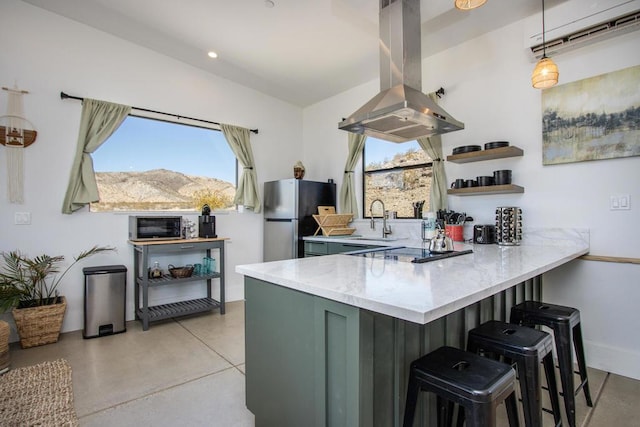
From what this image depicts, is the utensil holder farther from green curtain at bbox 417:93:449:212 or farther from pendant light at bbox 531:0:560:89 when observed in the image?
pendant light at bbox 531:0:560:89

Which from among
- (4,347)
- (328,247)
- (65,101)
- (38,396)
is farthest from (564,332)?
(65,101)

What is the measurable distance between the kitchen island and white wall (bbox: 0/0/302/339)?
8.64 ft

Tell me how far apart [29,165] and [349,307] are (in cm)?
354

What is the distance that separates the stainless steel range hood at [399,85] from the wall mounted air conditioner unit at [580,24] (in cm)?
108

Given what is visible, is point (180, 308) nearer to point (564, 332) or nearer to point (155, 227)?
point (155, 227)

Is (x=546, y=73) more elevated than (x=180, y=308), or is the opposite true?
(x=546, y=73)

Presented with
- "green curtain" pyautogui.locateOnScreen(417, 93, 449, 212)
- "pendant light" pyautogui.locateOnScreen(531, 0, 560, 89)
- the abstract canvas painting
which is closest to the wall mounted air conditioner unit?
the abstract canvas painting

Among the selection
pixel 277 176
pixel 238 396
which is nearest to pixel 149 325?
pixel 238 396

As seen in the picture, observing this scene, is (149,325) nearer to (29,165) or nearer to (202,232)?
(202,232)

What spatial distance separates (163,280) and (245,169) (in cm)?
183

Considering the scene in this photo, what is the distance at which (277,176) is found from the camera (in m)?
4.97

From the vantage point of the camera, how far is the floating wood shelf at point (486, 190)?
109 inches

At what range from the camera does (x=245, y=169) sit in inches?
177

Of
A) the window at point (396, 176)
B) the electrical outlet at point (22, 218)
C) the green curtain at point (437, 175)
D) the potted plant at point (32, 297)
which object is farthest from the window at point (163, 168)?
the green curtain at point (437, 175)
